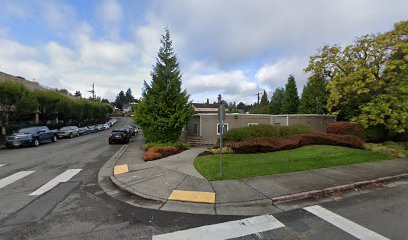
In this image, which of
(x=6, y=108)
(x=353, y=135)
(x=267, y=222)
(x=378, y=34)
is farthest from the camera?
(x=6, y=108)

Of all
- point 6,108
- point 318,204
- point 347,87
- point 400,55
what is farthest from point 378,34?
point 6,108

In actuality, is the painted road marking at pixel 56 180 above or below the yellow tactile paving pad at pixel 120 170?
below

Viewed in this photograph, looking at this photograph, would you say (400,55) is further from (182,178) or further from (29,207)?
(29,207)

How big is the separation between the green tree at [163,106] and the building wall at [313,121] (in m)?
10.6

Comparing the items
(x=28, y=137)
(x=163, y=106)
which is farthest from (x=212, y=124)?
(x=28, y=137)

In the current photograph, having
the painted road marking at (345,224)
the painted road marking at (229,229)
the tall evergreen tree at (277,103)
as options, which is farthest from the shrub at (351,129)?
the tall evergreen tree at (277,103)

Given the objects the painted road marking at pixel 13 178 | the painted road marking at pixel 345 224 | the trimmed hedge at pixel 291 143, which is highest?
the trimmed hedge at pixel 291 143

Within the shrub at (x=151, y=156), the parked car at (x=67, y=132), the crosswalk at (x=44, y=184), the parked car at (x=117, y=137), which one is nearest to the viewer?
the crosswalk at (x=44, y=184)

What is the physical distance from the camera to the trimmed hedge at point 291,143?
12.8 m

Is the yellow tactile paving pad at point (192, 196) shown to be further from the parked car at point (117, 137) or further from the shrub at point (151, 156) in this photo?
the parked car at point (117, 137)

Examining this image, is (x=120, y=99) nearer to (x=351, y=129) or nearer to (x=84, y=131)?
(x=84, y=131)

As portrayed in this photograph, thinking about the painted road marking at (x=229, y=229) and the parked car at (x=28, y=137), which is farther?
the parked car at (x=28, y=137)

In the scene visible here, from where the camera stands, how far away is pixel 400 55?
15336 mm

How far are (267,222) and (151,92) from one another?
14.1 meters
